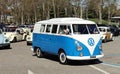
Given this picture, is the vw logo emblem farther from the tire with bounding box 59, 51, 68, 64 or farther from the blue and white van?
the tire with bounding box 59, 51, 68, 64

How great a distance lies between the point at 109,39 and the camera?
29.7 meters

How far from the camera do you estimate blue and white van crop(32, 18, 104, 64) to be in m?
13.4

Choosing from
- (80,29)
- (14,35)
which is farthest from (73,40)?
(14,35)

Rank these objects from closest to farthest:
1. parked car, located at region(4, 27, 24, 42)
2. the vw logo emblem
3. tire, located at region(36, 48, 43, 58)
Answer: the vw logo emblem, tire, located at region(36, 48, 43, 58), parked car, located at region(4, 27, 24, 42)

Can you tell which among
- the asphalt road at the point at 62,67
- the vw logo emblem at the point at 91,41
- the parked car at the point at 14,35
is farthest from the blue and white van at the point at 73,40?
the parked car at the point at 14,35

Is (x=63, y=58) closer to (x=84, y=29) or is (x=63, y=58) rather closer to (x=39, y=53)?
(x=84, y=29)

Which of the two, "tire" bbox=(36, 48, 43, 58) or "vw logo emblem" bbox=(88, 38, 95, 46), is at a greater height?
"vw logo emblem" bbox=(88, 38, 95, 46)

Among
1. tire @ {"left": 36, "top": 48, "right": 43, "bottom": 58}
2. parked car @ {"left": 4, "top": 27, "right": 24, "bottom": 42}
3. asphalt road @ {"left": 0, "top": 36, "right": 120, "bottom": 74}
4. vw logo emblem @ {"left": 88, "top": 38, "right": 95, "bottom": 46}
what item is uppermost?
vw logo emblem @ {"left": 88, "top": 38, "right": 95, "bottom": 46}

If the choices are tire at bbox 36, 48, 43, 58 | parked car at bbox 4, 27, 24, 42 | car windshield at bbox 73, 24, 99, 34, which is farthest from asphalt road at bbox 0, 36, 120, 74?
parked car at bbox 4, 27, 24, 42

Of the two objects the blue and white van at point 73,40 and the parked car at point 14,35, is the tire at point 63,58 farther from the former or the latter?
the parked car at point 14,35

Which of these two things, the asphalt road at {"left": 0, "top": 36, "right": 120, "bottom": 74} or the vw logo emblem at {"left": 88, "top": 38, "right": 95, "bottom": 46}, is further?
the vw logo emblem at {"left": 88, "top": 38, "right": 95, "bottom": 46}

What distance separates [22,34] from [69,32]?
739 inches

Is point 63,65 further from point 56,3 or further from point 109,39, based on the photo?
point 56,3

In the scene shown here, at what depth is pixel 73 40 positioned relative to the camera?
1336 centimetres
